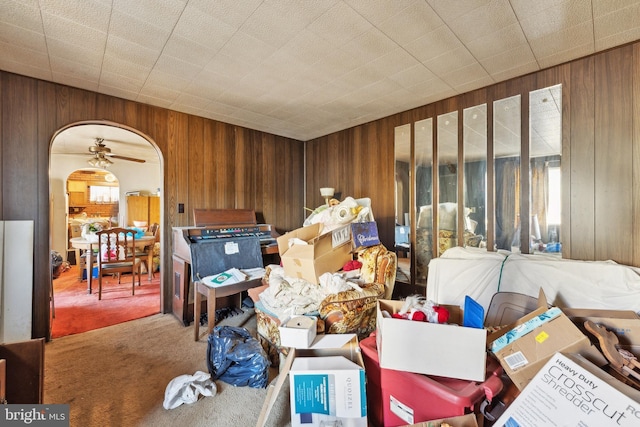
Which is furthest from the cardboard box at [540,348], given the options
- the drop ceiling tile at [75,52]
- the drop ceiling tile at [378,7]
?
the drop ceiling tile at [75,52]

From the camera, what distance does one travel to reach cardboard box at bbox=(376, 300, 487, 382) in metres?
1.12

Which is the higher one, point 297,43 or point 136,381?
point 297,43

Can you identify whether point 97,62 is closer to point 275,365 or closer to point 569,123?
point 275,365

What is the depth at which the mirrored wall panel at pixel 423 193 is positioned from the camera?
3.08 meters

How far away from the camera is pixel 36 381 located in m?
1.33

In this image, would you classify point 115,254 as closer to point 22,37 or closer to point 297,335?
point 22,37

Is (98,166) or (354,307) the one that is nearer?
(354,307)

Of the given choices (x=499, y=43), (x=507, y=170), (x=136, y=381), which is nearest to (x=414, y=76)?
(x=499, y=43)

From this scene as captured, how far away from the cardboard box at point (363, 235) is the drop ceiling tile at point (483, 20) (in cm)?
154

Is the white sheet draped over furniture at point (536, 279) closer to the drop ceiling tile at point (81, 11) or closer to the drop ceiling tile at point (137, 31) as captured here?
the drop ceiling tile at point (137, 31)

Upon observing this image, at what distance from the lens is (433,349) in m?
1.16

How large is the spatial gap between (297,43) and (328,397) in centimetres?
220

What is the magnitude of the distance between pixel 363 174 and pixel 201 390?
2927 millimetres

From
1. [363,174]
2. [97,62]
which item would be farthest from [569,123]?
[97,62]
